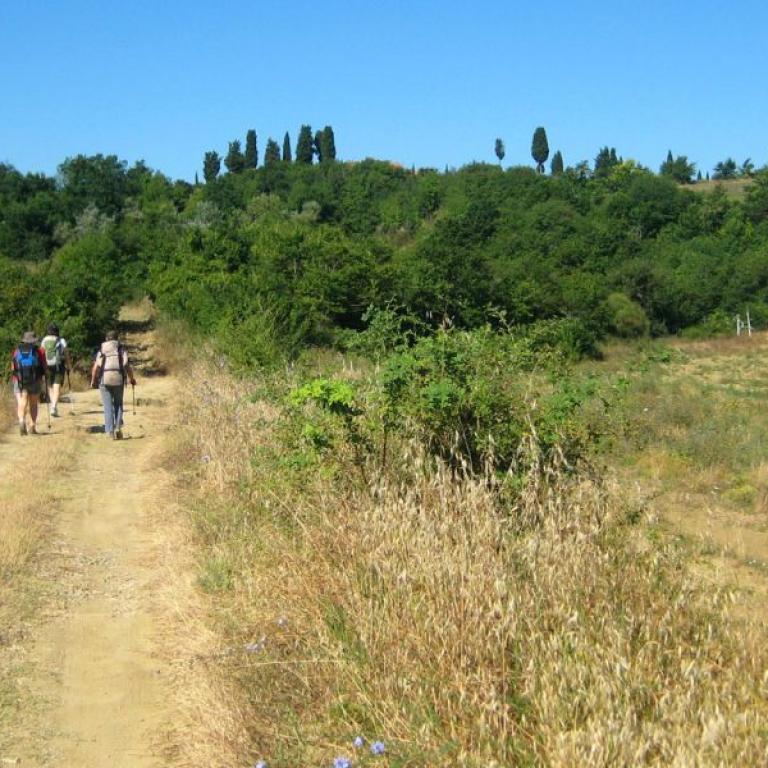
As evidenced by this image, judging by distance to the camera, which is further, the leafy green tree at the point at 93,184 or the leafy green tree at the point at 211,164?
the leafy green tree at the point at 211,164

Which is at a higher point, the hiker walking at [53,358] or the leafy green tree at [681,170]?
the leafy green tree at [681,170]

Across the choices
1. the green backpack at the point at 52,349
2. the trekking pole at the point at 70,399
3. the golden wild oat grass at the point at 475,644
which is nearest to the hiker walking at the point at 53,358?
the green backpack at the point at 52,349

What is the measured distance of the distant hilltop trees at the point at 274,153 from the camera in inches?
6127

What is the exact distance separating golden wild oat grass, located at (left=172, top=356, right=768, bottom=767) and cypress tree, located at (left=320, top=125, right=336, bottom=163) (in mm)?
159925

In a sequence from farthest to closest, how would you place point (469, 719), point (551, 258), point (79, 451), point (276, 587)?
point (551, 258) < point (79, 451) < point (276, 587) < point (469, 719)

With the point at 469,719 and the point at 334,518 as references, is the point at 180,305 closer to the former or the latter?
the point at 334,518

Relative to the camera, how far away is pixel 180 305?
3212 cm

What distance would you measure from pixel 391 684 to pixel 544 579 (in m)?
0.94

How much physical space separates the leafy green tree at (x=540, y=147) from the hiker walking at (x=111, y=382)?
15337 cm

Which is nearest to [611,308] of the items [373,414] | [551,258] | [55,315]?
[551,258]

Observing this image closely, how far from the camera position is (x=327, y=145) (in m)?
162

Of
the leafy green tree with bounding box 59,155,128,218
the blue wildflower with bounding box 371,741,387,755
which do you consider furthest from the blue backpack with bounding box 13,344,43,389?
the leafy green tree with bounding box 59,155,128,218

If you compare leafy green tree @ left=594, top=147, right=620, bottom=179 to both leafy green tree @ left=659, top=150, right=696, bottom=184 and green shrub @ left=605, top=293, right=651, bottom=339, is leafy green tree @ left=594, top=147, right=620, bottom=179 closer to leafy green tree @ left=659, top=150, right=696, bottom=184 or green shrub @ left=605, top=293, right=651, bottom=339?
leafy green tree @ left=659, top=150, right=696, bottom=184

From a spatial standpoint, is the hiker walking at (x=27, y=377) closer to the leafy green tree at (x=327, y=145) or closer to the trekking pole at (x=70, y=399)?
the trekking pole at (x=70, y=399)
